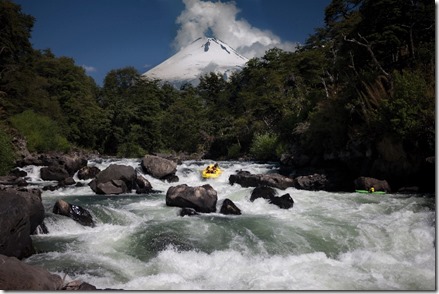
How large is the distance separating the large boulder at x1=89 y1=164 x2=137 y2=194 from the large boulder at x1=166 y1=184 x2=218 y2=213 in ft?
8.93

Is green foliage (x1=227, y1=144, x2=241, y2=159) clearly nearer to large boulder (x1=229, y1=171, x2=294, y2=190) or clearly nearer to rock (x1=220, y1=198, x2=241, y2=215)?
large boulder (x1=229, y1=171, x2=294, y2=190)

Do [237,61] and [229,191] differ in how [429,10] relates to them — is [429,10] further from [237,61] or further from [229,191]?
[229,191]

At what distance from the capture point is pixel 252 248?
211 inches

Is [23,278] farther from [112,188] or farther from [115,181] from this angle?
[115,181]

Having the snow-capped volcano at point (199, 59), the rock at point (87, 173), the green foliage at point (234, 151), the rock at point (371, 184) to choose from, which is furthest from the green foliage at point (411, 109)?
the green foliage at point (234, 151)

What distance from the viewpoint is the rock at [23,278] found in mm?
3281

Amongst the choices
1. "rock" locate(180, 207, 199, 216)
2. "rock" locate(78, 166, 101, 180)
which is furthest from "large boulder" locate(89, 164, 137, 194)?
"rock" locate(180, 207, 199, 216)

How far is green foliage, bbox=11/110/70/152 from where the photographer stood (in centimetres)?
1705

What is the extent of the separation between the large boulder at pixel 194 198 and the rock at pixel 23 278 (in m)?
4.09

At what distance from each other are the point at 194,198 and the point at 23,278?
14.8ft

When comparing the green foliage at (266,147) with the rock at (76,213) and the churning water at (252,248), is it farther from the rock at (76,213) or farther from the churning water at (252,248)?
the rock at (76,213)

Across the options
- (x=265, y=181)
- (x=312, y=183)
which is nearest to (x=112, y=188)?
(x=265, y=181)

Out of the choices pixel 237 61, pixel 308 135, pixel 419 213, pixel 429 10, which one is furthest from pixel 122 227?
pixel 308 135

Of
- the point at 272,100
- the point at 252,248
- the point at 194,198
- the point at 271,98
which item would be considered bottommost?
the point at 252,248
